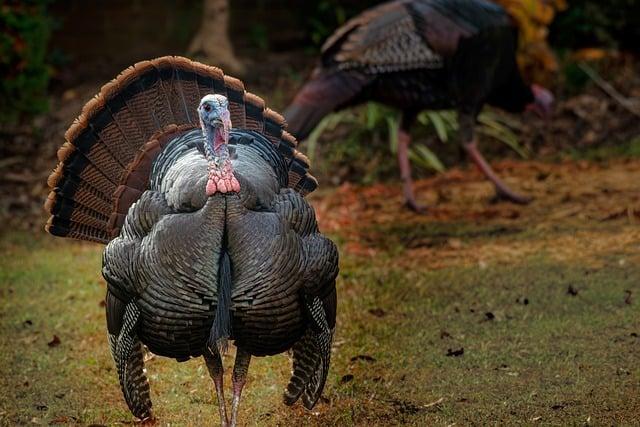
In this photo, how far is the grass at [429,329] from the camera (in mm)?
4273

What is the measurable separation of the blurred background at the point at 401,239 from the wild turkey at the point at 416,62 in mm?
814

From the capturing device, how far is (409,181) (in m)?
7.26

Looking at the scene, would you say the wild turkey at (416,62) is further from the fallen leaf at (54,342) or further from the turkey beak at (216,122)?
the turkey beak at (216,122)

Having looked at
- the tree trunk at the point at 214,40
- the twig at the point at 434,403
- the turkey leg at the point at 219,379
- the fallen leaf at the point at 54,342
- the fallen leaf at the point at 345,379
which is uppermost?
the turkey leg at the point at 219,379

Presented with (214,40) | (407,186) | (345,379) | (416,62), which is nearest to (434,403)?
(345,379)

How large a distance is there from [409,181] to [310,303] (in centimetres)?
374

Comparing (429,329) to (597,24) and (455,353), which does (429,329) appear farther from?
(597,24)

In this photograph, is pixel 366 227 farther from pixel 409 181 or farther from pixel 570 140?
pixel 570 140

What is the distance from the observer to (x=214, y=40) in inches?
381

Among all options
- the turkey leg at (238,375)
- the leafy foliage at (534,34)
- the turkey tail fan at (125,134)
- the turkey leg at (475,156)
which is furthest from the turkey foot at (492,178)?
the turkey leg at (238,375)

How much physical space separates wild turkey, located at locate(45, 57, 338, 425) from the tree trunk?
Answer: 5.61 meters

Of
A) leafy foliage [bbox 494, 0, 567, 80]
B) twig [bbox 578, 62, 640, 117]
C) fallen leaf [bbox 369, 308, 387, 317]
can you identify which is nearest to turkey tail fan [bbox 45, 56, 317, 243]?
fallen leaf [bbox 369, 308, 387, 317]

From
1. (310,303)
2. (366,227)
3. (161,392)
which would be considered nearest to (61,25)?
(366,227)

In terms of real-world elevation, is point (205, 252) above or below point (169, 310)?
above
